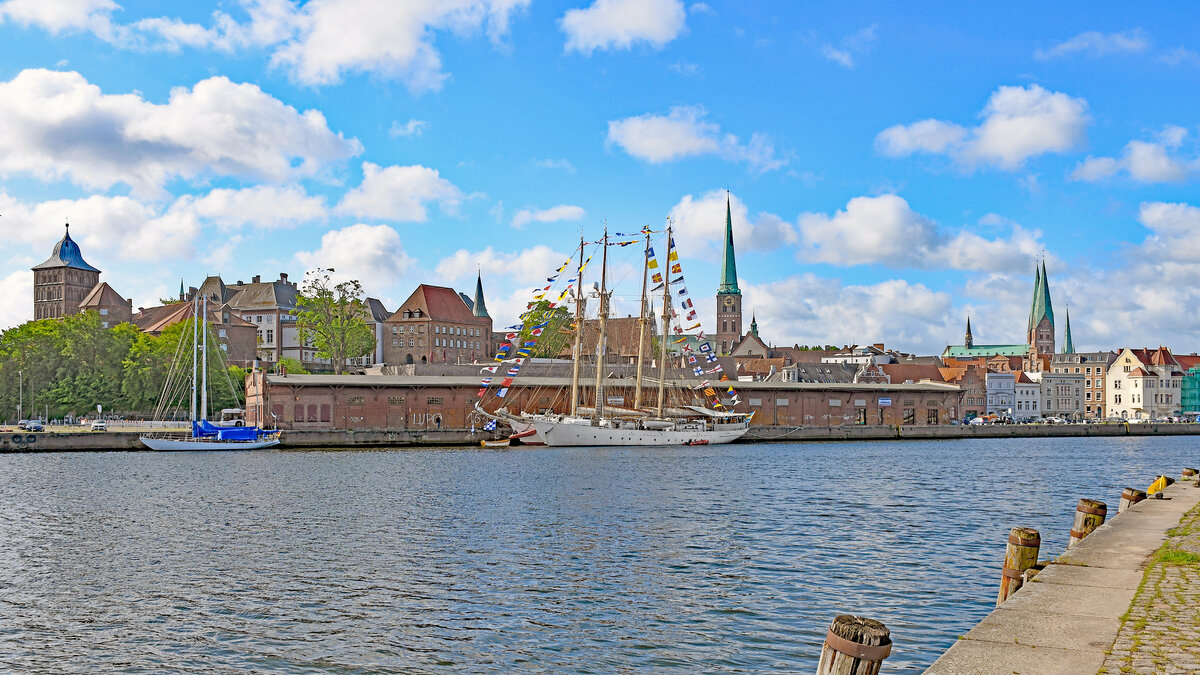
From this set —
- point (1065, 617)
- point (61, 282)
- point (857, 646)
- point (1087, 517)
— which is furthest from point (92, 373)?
point (857, 646)

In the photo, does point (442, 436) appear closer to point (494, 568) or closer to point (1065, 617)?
point (494, 568)

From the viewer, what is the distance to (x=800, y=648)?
14000 millimetres

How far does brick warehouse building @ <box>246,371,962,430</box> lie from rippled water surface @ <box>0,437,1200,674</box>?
108 ft

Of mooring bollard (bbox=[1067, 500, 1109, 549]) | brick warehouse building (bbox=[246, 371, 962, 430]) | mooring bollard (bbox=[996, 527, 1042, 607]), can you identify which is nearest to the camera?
mooring bollard (bbox=[996, 527, 1042, 607])

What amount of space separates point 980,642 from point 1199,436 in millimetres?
113887

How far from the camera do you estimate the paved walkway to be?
28.2 feet

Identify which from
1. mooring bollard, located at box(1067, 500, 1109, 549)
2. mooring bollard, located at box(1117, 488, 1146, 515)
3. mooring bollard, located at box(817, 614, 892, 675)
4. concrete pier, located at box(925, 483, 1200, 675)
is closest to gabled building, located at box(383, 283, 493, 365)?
mooring bollard, located at box(1117, 488, 1146, 515)

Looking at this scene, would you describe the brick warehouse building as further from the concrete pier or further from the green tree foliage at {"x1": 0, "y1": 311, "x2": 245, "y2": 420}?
the concrete pier

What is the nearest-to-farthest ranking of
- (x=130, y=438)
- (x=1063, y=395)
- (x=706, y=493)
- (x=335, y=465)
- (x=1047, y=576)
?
1. (x=1047, y=576)
2. (x=706, y=493)
3. (x=335, y=465)
4. (x=130, y=438)
5. (x=1063, y=395)

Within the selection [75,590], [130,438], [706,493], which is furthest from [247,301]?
[75,590]

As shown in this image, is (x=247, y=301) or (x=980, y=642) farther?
(x=247, y=301)

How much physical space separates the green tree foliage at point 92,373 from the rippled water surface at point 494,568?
48.5m

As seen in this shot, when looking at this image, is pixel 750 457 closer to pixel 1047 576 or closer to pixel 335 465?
pixel 335 465

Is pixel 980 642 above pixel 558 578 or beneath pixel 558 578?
above
